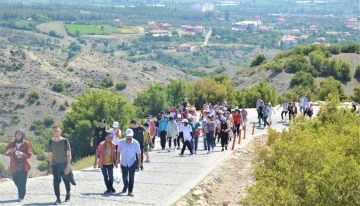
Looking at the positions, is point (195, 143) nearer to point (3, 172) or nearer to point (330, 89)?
point (3, 172)

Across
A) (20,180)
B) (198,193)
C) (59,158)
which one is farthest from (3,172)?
(59,158)

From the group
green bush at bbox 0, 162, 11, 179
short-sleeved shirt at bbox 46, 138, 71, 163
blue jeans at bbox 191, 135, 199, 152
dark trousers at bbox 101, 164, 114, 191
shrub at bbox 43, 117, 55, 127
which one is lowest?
shrub at bbox 43, 117, 55, 127

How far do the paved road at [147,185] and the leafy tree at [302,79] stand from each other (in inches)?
1670

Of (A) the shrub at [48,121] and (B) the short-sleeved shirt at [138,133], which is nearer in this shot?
(B) the short-sleeved shirt at [138,133]

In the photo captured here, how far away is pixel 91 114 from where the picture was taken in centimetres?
4453

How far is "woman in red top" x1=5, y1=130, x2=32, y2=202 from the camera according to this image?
15.0m

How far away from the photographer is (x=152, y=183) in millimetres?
18156

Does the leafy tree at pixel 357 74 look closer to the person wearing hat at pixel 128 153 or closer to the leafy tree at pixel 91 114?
the leafy tree at pixel 91 114

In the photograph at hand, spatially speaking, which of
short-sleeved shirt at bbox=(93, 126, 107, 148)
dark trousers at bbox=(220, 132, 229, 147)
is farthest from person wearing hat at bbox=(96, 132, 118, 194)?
dark trousers at bbox=(220, 132, 229, 147)

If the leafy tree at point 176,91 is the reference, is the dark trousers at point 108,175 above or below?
above

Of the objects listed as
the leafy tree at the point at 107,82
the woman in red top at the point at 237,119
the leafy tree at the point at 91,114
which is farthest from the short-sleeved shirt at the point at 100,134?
the leafy tree at the point at 107,82

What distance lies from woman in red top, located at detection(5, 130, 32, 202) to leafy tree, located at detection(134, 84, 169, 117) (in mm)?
38223

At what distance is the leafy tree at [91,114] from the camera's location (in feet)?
137

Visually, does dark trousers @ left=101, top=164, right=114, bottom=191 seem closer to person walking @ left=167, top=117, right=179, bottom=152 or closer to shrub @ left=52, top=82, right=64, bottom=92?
person walking @ left=167, top=117, right=179, bottom=152
